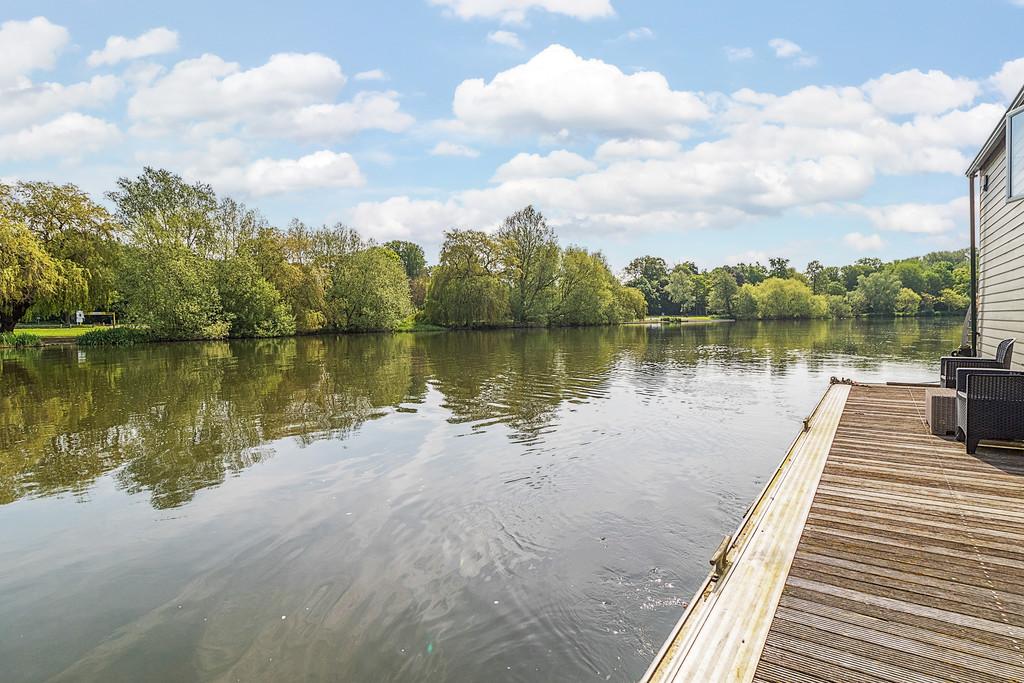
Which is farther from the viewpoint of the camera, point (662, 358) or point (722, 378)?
point (662, 358)

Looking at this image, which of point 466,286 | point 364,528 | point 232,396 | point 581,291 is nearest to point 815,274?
point 581,291

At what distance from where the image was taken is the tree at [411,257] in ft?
261

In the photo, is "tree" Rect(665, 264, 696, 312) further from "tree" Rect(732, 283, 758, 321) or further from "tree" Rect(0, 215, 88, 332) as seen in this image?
"tree" Rect(0, 215, 88, 332)

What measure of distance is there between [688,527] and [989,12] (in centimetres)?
1118

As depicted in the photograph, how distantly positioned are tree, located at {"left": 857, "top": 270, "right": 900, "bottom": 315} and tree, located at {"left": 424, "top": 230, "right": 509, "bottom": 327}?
5758 centimetres

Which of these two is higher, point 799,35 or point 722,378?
point 799,35

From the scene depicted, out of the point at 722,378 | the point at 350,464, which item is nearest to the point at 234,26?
the point at 350,464

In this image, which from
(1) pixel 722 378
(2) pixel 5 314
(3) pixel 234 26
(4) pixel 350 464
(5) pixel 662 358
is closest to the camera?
(4) pixel 350 464

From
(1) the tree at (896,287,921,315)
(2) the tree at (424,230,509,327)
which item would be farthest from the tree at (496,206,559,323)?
(1) the tree at (896,287,921,315)

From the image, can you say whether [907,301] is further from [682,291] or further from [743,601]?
[743,601]

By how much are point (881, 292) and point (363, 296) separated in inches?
2774

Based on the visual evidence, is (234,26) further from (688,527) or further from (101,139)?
(688,527)

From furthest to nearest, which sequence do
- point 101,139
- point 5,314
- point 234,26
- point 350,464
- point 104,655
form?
point 5,314 < point 101,139 < point 234,26 < point 350,464 < point 104,655

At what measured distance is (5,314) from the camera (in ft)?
93.4
